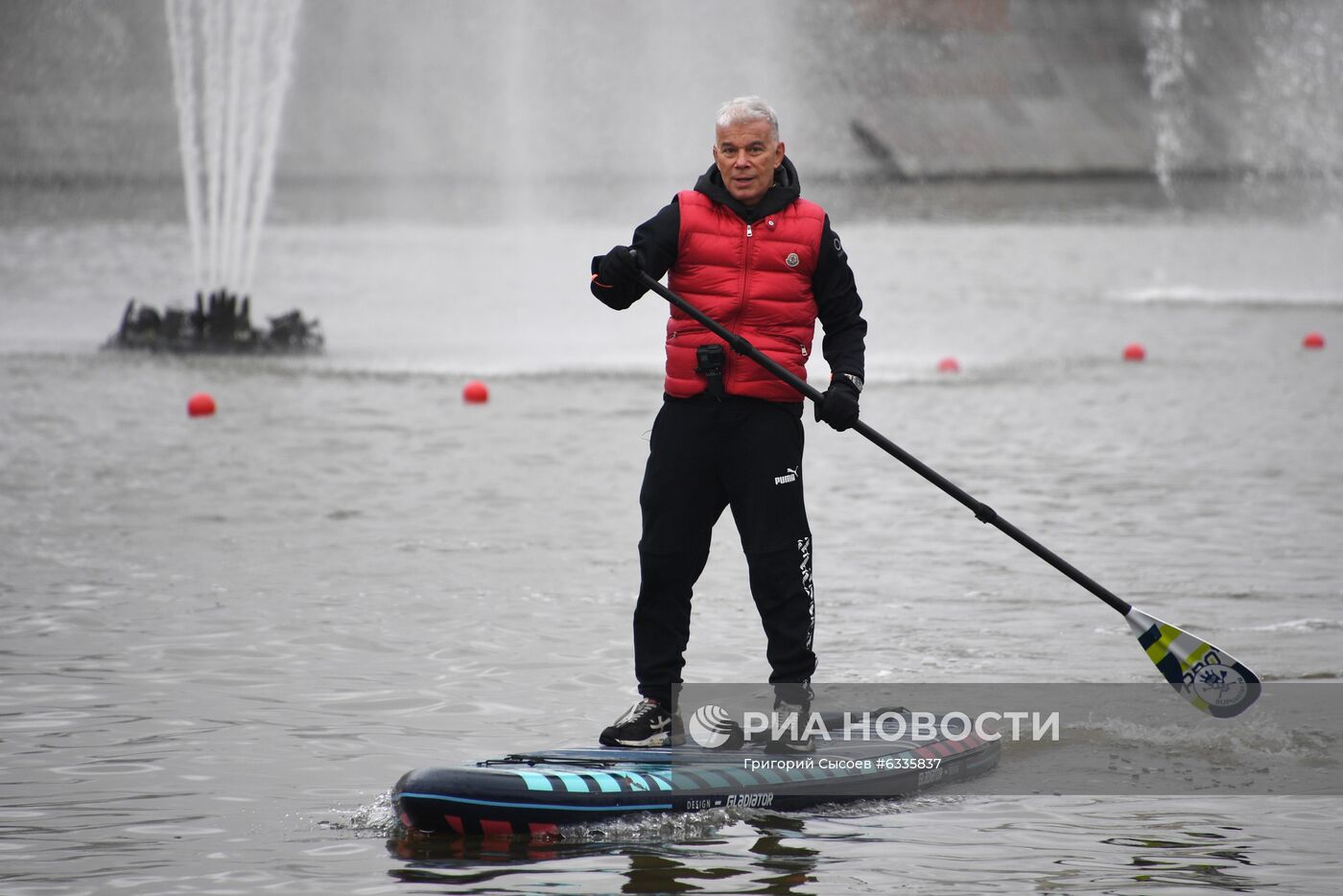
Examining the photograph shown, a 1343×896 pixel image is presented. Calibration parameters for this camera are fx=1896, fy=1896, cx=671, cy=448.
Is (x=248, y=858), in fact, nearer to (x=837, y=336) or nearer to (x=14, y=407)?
(x=837, y=336)

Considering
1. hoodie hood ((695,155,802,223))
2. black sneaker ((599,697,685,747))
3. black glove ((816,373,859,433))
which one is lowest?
black sneaker ((599,697,685,747))

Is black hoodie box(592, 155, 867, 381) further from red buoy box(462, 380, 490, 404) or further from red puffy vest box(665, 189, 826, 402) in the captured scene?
red buoy box(462, 380, 490, 404)

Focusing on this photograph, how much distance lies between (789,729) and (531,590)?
3.30 meters

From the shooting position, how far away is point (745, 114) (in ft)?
18.5

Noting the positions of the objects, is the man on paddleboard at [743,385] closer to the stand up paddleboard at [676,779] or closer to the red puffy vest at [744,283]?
the red puffy vest at [744,283]

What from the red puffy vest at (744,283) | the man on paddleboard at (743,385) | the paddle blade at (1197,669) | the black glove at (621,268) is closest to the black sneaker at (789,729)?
the man on paddleboard at (743,385)

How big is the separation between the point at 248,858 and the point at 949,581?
4.89m

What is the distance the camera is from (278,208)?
63.7 m

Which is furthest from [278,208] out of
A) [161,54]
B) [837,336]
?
[837,336]

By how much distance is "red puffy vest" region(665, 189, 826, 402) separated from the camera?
18.8ft

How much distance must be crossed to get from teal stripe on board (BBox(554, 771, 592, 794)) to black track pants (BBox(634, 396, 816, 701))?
2.04ft

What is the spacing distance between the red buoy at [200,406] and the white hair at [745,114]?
10.1 meters

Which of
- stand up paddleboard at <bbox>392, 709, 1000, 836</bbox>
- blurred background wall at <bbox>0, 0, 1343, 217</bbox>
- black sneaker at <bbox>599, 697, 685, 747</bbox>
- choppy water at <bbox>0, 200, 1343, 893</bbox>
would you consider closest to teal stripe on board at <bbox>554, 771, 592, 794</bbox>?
stand up paddleboard at <bbox>392, 709, 1000, 836</bbox>

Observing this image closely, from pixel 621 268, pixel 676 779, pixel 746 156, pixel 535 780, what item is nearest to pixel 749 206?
pixel 746 156
